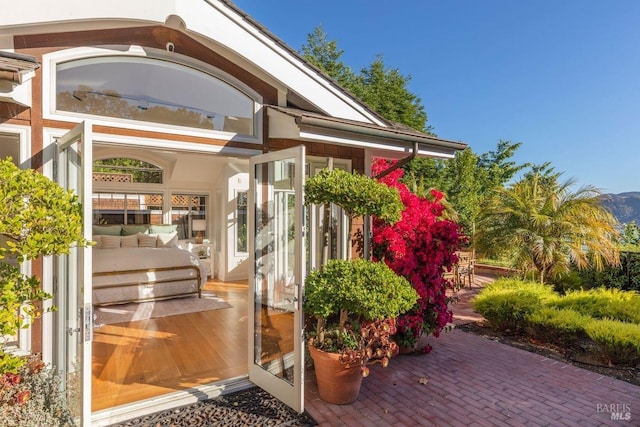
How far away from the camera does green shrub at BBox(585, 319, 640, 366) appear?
5.23 m

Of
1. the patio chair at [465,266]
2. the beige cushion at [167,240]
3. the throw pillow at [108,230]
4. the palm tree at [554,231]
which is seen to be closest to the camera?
the palm tree at [554,231]

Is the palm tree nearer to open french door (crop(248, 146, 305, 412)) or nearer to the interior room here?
open french door (crop(248, 146, 305, 412))

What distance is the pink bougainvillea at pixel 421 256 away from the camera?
209 inches

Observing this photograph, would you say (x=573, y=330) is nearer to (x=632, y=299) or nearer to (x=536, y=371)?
(x=536, y=371)

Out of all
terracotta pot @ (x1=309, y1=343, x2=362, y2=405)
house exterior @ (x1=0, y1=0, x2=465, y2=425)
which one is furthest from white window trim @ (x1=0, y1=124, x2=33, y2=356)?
terracotta pot @ (x1=309, y1=343, x2=362, y2=405)

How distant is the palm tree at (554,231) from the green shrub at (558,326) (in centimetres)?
251

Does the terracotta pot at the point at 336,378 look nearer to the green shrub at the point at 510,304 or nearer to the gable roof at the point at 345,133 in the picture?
the gable roof at the point at 345,133

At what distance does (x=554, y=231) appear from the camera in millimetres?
8883

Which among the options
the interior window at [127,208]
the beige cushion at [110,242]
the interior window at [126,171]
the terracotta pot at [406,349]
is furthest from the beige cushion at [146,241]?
the terracotta pot at [406,349]

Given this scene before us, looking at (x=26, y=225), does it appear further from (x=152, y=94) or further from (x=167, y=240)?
(x=167, y=240)

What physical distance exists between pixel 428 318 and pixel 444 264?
0.94 m

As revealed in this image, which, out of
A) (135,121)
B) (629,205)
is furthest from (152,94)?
(629,205)

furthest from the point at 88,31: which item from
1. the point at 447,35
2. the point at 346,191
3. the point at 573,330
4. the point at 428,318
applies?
the point at 447,35

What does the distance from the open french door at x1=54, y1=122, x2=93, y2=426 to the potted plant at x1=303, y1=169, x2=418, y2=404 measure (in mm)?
2091
